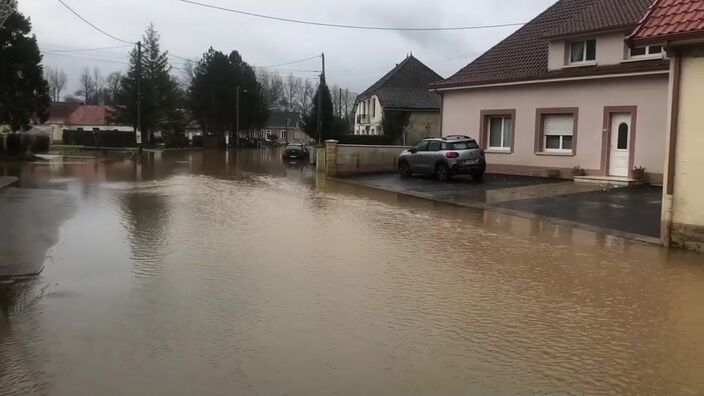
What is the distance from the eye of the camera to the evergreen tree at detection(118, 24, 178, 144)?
6700 centimetres

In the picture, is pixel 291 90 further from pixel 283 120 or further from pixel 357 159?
pixel 357 159

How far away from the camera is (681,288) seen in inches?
317

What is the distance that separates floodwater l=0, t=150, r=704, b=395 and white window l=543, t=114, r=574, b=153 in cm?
1091

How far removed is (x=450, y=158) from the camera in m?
23.0

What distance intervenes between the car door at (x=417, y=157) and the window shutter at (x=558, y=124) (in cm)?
445

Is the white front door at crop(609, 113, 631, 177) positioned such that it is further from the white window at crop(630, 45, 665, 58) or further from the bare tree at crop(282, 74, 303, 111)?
the bare tree at crop(282, 74, 303, 111)

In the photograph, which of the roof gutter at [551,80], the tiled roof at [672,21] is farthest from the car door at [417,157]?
the tiled roof at [672,21]

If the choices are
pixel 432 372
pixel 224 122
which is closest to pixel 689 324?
pixel 432 372

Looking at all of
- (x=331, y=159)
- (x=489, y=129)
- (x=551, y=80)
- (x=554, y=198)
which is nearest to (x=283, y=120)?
(x=331, y=159)

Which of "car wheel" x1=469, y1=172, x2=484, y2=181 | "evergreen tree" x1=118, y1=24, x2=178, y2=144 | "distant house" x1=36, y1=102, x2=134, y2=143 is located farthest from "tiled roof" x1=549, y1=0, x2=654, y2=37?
"distant house" x1=36, y1=102, x2=134, y2=143

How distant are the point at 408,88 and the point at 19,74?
32178 mm

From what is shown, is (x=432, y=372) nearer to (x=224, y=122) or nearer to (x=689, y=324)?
(x=689, y=324)

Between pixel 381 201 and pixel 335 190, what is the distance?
142 inches

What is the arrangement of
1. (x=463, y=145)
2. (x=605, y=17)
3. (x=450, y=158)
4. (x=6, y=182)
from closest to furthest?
(x=6, y=182) < (x=605, y=17) < (x=450, y=158) < (x=463, y=145)
